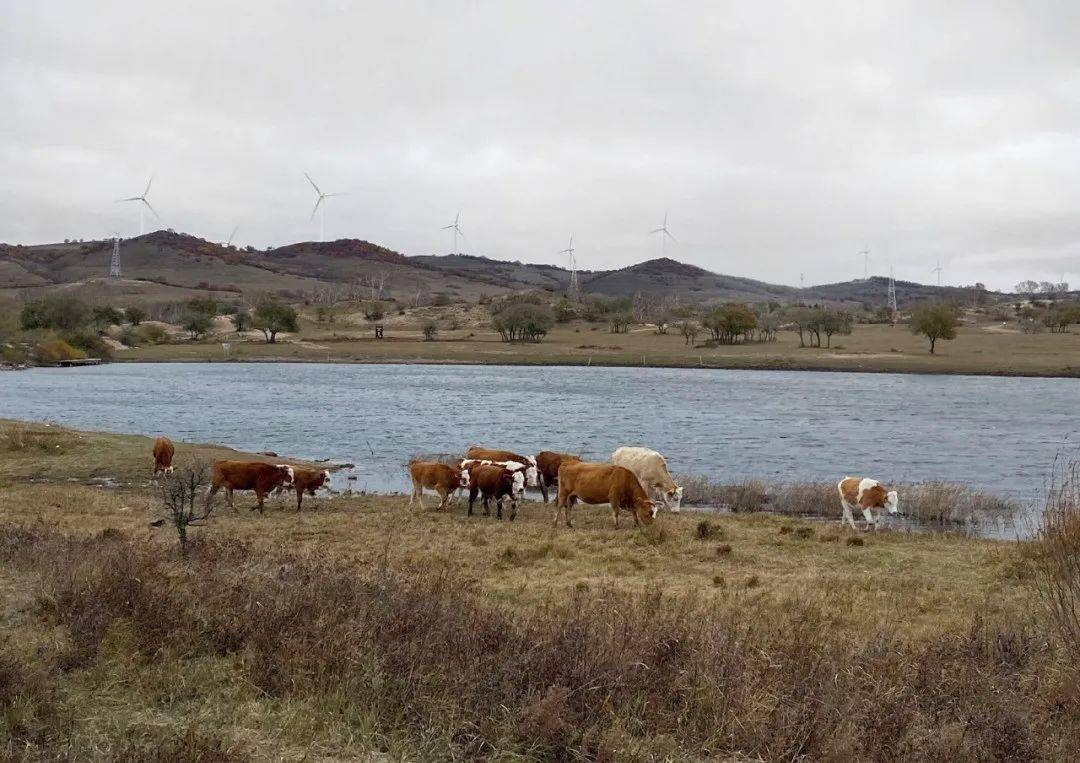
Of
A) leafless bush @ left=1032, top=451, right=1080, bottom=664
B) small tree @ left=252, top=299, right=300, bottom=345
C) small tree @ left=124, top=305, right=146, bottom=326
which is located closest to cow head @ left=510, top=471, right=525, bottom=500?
leafless bush @ left=1032, top=451, right=1080, bottom=664

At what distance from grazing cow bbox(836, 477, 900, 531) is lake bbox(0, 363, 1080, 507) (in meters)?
10.6

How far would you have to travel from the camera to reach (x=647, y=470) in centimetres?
2667

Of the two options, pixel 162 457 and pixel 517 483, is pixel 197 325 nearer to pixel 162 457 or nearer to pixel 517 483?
pixel 162 457

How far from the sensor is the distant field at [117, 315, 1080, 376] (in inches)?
4331

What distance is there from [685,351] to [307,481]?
11024 centimetres

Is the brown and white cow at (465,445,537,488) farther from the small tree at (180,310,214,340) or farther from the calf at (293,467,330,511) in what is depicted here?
the small tree at (180,310,214,340)

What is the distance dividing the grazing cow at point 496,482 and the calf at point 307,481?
4250 mm

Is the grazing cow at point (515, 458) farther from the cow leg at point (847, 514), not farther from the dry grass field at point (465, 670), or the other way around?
the dry grass field at point (465, 670)

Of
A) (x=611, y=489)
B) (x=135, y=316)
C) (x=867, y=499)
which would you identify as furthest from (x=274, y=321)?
(x=867, y=499)

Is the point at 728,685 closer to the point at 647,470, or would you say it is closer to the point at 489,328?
the point at 647,470

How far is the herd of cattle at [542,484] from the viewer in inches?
870

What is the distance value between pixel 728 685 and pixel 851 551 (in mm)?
13234

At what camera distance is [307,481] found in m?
24.3

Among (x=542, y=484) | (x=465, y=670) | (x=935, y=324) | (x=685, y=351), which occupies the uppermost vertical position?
(x=935, y=324)
